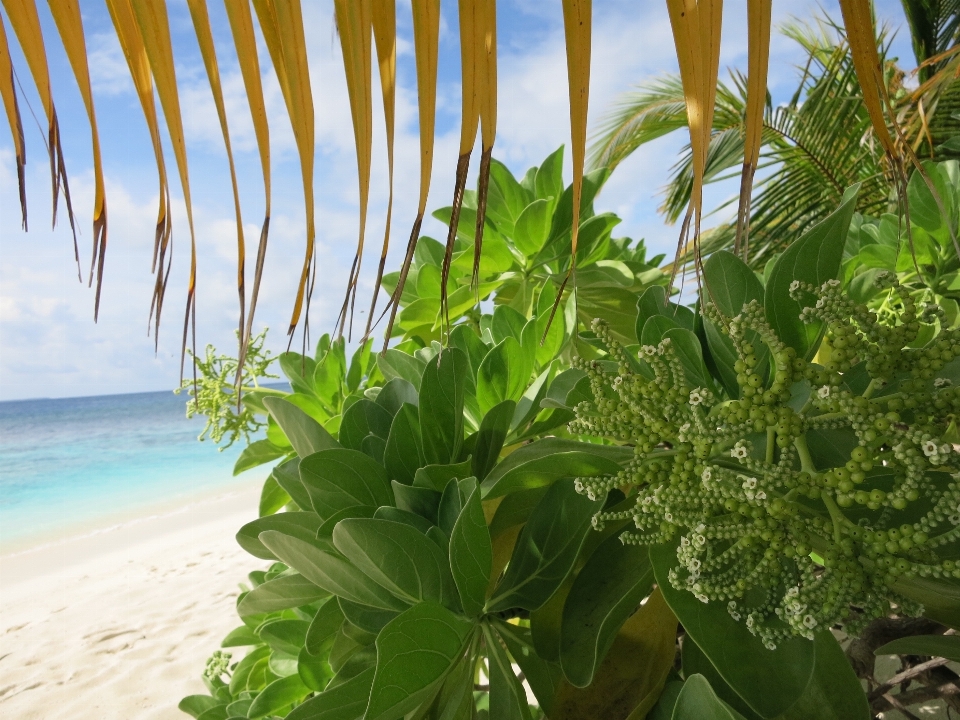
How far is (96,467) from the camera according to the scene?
48.1 feet

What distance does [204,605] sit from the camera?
4.87 m

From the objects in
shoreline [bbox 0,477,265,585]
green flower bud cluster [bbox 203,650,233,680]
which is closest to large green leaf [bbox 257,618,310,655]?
green flower bud cluster [bbox 203,650,233,680]

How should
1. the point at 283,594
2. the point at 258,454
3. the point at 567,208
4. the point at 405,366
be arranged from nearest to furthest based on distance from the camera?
the point at 283,594 < the point at 405,366 < the point at 567,208 < the point at 258,454

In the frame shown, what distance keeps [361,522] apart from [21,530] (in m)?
10.9

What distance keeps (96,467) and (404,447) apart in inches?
647

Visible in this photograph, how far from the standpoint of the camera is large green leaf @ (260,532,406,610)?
493 millimetres

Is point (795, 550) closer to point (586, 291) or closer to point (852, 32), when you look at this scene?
point (852, 32)

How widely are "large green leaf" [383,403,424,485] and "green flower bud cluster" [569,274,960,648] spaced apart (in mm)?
245

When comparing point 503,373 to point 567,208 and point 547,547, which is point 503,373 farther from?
point 567,208

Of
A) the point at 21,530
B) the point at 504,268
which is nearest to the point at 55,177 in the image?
the point at 504,268

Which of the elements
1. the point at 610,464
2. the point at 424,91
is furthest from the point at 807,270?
the point at 424,91

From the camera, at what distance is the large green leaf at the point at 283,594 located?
0.66 meters

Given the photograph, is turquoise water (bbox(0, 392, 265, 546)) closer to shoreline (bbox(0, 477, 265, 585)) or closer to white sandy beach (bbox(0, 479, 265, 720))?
shoreline (bbox(0, 477, 265, 585))

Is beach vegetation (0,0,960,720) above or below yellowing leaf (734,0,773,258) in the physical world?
below
